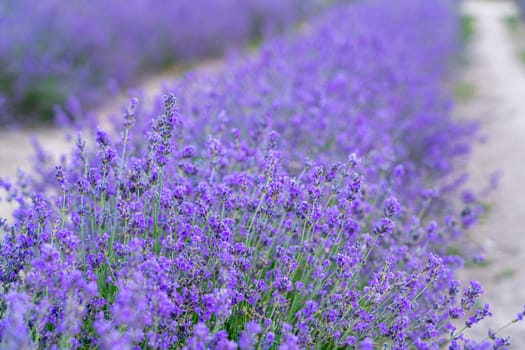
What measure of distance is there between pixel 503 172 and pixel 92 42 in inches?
191

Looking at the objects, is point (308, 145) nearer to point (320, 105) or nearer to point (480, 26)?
point (320, 105)

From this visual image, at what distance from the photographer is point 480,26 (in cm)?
1506

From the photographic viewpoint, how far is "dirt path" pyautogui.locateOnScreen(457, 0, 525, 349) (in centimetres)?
343

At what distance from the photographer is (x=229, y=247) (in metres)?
1.79

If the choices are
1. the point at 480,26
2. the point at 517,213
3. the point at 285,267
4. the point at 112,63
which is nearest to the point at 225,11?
the point at 112,63

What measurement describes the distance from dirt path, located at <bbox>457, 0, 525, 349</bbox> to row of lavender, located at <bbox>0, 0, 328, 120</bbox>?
3.26 metres

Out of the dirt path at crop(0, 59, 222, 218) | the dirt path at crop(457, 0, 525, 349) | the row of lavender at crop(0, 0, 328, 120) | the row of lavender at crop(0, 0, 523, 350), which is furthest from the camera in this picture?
the row of lavender at crop(0, 0, 328, 120)

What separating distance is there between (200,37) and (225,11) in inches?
39.3

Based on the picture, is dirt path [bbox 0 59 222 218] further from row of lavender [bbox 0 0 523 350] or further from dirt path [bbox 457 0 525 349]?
dirt path [bbox 457 0 525 349]

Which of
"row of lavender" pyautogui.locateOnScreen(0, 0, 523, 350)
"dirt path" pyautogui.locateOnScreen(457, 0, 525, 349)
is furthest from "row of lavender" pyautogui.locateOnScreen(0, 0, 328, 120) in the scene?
"dirt path" pyautogui.locateOnScreen(457, 0, 525, 349)

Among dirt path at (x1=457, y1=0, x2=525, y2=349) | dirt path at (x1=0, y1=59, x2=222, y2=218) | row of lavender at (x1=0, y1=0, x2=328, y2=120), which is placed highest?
row of lavender at (x1=0, y1=0, x2=328, y2=120)

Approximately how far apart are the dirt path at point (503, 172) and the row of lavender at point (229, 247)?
59cm

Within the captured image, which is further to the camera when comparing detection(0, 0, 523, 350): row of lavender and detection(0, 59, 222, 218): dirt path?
detection(0, 59, 222, 218): dirt path

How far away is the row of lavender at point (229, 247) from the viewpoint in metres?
1.54
